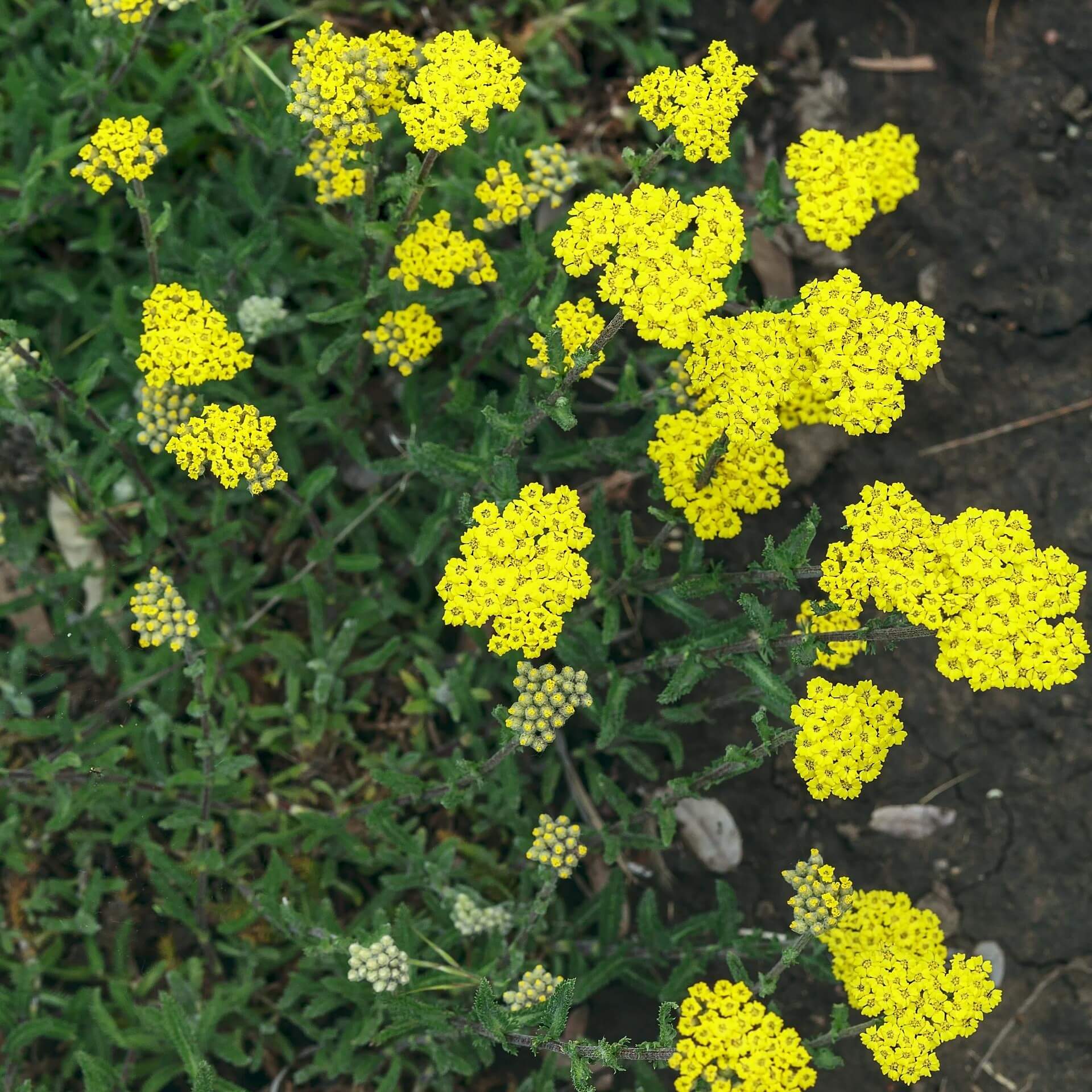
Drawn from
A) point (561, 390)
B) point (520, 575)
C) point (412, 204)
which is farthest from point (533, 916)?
point (412, 204)

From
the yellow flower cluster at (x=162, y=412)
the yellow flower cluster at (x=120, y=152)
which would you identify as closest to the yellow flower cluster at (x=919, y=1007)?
the yellow flower cluster at (x=162, y=412)

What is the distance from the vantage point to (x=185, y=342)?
5340mm

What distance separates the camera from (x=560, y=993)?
4.93 meters

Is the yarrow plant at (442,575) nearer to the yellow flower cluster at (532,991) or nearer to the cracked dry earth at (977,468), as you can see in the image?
the yellow flower cluster at (532,991)

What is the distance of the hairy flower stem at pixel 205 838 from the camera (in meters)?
6.09

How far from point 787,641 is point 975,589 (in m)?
0.99

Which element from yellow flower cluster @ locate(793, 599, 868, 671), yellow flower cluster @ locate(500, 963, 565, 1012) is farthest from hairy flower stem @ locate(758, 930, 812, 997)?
yellow flower cluster @ locate(793, 599, 868, 671)

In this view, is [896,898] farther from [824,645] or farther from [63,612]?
Answer: [63,612]

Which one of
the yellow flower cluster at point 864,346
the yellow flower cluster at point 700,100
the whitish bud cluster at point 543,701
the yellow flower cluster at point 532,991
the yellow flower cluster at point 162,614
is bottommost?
the yellow flower cluster at point 532,991

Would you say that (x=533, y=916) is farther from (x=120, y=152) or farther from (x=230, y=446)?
(x=120, y=152)

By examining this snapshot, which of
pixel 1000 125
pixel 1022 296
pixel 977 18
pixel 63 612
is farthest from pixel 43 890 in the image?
pixel 977 18

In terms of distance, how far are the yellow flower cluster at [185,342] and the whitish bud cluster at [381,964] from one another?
2775mm

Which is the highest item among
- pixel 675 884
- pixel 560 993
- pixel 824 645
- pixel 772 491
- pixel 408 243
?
pixel 408 243

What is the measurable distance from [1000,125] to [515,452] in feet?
16.1
